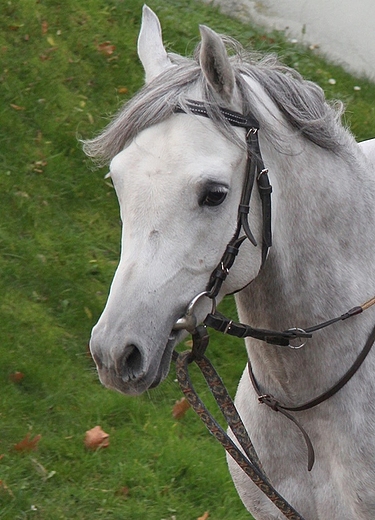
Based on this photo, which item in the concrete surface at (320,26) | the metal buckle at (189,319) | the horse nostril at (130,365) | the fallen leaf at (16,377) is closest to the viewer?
the horse nostril at (130,365)

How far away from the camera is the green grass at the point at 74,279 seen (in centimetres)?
458

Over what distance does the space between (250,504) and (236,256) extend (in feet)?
3.53

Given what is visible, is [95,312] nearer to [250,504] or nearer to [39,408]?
[39,408]

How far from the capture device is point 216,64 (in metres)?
2.61

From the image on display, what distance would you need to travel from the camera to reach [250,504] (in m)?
3.27

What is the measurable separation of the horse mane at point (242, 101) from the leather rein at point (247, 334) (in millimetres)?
48

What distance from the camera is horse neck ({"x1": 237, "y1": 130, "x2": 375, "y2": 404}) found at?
2.83 metres

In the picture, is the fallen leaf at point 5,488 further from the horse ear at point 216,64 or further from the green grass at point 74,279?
the horse ear at point 216,64

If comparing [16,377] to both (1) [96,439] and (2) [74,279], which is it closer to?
(1) [96,439]

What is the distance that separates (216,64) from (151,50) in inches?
18.7

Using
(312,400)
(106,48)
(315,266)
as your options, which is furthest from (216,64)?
(106,48)

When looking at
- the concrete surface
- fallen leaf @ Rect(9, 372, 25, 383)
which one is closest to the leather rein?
fallen leaf @ Rect(9, 372, 25, 383)

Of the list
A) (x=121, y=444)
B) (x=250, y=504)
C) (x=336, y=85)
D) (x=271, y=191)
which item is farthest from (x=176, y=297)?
(x=336, y=85)

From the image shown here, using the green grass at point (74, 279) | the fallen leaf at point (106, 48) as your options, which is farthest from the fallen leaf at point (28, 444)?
the fallen leaf at point (106, 48)
